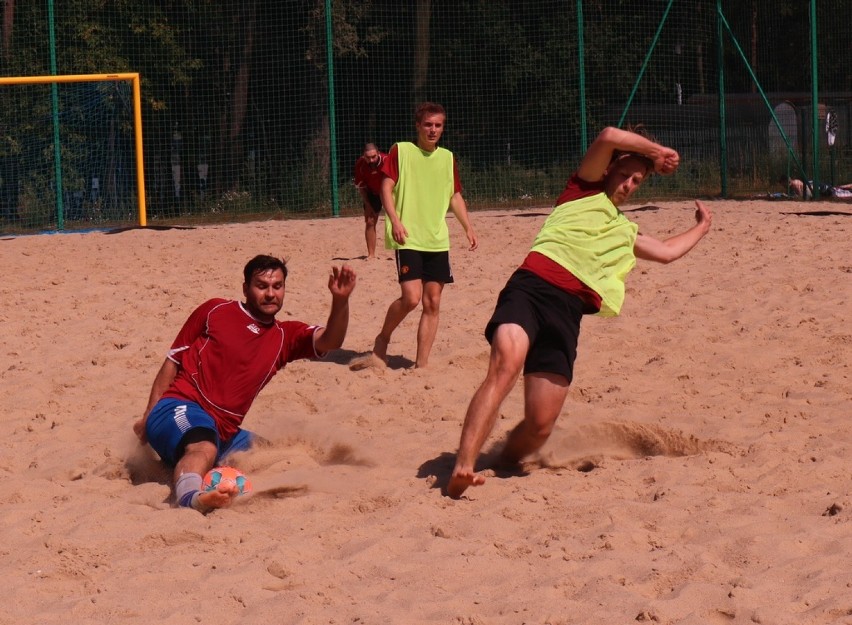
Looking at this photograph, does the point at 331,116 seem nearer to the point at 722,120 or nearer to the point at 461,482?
the point at 722,120

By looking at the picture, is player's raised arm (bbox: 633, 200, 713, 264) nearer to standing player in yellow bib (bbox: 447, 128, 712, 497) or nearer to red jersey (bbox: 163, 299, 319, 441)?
standing player in yellow bib (bbox: 447, 128, 712, 497)

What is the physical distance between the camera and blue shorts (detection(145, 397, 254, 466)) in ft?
17.8

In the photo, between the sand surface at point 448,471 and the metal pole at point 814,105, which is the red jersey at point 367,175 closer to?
the sand surface at point 448,471

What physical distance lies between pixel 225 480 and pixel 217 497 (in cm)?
24

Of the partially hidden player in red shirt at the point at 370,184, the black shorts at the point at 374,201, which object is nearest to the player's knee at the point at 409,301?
the partially hidden player in red shirt at the point at 370,184

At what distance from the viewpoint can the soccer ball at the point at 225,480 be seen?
16.7 ft

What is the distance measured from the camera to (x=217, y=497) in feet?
15.9

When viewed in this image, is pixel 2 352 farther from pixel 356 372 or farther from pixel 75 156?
pixel 75 156

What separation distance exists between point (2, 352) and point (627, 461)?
4.86 meters

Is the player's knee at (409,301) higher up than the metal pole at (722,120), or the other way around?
the metal pole at (722,120)

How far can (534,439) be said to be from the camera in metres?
5.55

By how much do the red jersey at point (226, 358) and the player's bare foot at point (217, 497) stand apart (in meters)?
0.73

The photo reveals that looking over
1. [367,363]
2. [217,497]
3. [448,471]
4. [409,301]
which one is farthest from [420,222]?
[217,497]

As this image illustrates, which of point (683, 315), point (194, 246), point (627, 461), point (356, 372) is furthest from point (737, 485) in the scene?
point (194, 246)
